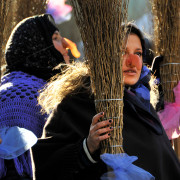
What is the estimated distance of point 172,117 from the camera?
2844 millimetres

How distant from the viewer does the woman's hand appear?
174cm

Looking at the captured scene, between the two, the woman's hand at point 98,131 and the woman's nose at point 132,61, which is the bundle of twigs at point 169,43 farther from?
the woman's hand at point 98,131

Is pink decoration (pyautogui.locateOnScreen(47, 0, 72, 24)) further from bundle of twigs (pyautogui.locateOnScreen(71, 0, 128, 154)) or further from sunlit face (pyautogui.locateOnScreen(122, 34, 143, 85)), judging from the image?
bundle of twigs (pyautogui.locateOnScreen(71, 0, 128, 154))

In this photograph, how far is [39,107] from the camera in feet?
8.13

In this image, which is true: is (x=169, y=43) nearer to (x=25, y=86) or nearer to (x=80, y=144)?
(x=25, y=86)

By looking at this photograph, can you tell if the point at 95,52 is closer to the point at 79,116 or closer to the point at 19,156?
the point at 79,116

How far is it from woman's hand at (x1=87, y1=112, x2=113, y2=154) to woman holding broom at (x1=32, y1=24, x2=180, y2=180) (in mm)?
14

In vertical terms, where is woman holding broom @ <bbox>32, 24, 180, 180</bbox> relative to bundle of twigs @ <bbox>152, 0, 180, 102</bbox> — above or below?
below

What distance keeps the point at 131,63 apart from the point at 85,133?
0.53 meters

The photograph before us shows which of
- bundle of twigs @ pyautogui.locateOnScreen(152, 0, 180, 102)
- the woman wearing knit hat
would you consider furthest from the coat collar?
bundle of twigs @ pyautogui.locateOnScreen(152, 0, 180, 102)

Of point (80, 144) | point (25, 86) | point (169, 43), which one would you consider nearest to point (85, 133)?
point (80, 144)

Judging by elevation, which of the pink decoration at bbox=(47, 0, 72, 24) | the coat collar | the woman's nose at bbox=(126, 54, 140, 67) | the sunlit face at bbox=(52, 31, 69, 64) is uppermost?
the pink decoration at bbox=(47, 0, 72, 24)

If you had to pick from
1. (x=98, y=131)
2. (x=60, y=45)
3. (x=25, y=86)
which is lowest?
(x=98, y=131)

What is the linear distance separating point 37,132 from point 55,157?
0.47 meters
